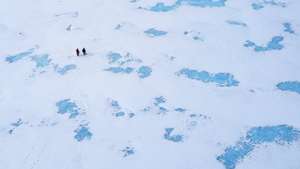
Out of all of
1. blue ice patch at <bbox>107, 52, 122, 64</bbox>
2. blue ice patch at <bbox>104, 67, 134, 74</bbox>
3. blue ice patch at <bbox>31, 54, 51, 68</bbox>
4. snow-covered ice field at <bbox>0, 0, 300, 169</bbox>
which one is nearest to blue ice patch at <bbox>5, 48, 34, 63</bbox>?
snow-covered ice field at <bbox>0, 0, 300, 169</bbox>

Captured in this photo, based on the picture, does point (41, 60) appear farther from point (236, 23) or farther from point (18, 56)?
point (236, 23)

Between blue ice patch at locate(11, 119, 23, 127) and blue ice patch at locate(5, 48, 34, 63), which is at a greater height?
blue ice patch at locate(5, 48, 34, 63)

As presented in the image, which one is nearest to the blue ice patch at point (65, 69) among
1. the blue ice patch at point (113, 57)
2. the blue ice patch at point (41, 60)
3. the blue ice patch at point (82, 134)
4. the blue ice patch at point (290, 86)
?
the blue ice patch at point (41, 60)

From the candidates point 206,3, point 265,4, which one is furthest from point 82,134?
point 265,4

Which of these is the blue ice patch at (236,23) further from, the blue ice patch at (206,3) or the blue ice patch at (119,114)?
the blue ice patch at (119,114)

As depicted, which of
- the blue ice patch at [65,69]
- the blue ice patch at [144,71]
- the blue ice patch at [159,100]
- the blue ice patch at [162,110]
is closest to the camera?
the blue ice patch at [162,110]

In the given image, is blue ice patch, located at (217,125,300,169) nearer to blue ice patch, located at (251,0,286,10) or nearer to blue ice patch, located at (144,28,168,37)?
blue ice patch, located at (144,28,168,37)
